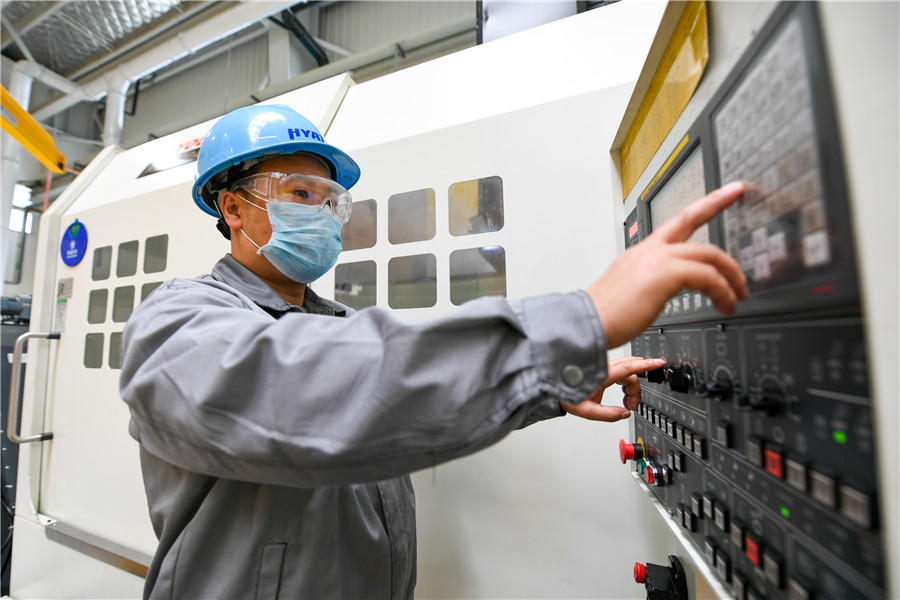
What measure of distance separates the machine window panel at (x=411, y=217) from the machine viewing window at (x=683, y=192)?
53 centimetres

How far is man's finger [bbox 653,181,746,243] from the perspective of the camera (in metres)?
0.37

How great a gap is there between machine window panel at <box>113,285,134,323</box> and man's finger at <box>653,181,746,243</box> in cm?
177

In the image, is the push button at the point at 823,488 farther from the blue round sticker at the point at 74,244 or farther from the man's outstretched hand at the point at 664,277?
the blue round sticker at the point at 74,244

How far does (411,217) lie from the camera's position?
3.37ft

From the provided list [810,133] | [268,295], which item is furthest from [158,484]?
[810,133]

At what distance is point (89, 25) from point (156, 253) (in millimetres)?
2022

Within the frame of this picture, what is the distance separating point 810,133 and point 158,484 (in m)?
0.90

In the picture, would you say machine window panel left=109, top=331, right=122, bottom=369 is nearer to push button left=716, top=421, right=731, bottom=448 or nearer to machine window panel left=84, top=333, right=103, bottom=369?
machine window panel left=84, top=333, right=103, bottom=369

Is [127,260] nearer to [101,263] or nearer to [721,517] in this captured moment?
[101,263]

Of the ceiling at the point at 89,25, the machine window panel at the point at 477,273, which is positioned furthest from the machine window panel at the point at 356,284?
the ceiling at the point at 89,25

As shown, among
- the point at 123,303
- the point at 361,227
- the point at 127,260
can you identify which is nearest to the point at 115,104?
the point at 127,260

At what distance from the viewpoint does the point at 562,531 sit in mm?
835

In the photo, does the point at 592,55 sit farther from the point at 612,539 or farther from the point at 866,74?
the point at 612,539

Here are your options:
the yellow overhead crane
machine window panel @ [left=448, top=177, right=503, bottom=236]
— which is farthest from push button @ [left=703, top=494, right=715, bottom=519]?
the yellow overhead crane
